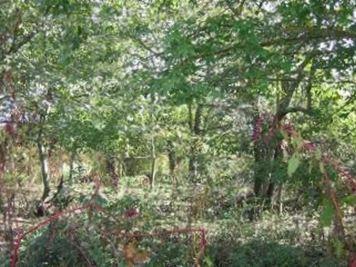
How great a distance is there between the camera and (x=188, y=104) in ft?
20.4

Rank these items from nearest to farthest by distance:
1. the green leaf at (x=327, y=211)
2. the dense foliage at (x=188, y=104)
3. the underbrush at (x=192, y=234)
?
the green leaf at (x=327, y=211) < the dense foliage at (x=188, y=104) < the underbrush at (x=192, y=234)

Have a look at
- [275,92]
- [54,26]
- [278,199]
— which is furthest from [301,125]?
[54,26]

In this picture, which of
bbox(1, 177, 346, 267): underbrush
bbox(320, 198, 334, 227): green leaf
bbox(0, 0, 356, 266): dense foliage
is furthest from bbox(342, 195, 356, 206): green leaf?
bbox(1, 177, 346, 267): underbrush

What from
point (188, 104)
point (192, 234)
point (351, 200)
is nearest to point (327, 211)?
point (351, 200)

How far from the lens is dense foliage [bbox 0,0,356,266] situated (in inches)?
228

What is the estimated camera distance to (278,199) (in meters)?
11.0

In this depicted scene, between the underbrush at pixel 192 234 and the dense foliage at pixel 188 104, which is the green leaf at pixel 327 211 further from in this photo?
the underbrush at pixel 192 234

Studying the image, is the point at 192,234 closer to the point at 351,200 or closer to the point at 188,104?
the point at 188,104

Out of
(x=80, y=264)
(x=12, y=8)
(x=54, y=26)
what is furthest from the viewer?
(x=54, y=26)

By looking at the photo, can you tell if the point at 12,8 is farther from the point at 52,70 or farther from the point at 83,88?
the point at 83,88

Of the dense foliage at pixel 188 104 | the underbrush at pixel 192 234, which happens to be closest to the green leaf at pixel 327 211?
the dense foliage at pixel 188 104

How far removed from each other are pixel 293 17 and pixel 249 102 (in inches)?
126

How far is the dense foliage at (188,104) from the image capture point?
5.80 metres

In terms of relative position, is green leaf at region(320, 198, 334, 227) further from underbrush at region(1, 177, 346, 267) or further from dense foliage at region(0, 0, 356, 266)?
underbrush at region(1, 177, 346, 267)
